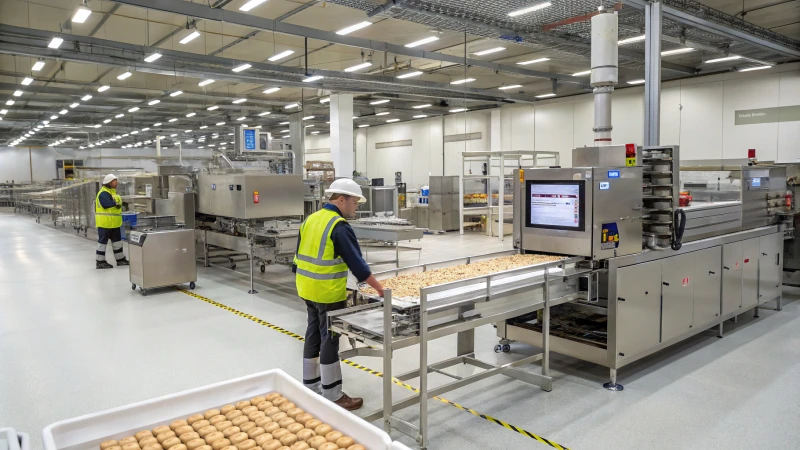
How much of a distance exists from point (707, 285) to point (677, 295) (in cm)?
61

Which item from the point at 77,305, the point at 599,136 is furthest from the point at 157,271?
the point at 599,136

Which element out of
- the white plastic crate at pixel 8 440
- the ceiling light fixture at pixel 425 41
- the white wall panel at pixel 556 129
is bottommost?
the white plastic crate at pixel 8 440

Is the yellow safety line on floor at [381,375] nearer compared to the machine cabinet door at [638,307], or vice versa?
the yellow safety line on floor at [381,375]

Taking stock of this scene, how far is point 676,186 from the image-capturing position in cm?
422

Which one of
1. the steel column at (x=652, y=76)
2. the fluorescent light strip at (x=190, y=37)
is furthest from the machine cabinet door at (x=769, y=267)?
the fluorescent light strip at (x=190, y=37)

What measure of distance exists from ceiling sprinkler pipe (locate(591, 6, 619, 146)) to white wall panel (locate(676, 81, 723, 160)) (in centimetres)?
941

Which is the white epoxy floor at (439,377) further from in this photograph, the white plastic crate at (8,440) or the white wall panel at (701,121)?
the white wall panel at (701,121)

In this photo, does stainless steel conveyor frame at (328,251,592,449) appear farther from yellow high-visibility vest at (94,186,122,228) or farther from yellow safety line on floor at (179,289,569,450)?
yellow high-visibility vest at (94,186,122,228)

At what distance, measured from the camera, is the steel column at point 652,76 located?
4.98 metres

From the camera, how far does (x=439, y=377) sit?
406 centimetres

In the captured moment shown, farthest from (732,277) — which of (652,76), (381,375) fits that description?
(381,375)

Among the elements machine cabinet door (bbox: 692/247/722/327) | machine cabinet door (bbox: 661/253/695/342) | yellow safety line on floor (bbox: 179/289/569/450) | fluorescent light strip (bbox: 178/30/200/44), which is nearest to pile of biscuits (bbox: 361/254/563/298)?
yellow safety line on floor (bbox: 179/289/569/450)

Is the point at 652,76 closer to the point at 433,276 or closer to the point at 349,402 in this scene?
the point at 433,276

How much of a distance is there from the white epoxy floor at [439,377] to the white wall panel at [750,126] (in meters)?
5.59
